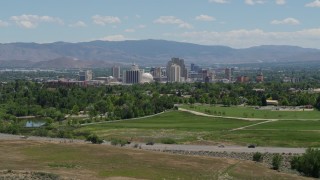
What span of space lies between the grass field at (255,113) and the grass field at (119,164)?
53.2 meters

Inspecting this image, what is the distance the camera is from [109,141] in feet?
309

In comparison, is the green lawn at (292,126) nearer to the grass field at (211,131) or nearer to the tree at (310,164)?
the grass field at (211,131)

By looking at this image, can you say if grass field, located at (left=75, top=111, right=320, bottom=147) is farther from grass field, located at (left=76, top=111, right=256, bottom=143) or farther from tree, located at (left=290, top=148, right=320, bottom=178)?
tree, located at (left=290, top=148, right=320, bottom=178)

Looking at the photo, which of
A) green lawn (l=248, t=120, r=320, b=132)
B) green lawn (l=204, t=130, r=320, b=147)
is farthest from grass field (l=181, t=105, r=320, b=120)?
green lawn (l=204, t=130, r=320, b=147)

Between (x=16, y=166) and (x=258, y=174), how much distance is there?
24.5 m

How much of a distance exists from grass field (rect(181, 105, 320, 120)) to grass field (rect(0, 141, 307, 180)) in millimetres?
53245

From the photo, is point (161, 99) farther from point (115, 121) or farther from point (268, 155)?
point (268, 155)

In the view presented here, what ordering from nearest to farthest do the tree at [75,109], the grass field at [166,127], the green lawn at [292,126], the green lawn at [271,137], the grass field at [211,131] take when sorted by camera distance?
the green lawn at [271,137], the grass field at [211,131], the grass field at [166,127], the green lawn at [292,126], the tree at [75,109]

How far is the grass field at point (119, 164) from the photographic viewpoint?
58312mm

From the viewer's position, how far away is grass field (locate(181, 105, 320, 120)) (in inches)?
4833

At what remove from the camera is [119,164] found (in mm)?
64688

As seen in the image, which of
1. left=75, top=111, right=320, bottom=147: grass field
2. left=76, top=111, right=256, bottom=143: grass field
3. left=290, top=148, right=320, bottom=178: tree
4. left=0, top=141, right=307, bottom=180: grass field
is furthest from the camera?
left=76, top=111, right=256, bottom=143: grass field

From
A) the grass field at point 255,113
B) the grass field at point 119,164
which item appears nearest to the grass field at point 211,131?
the grass field at point 255,113

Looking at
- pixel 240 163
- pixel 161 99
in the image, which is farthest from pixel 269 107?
pixel 240 163
